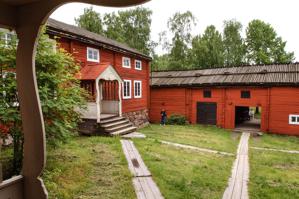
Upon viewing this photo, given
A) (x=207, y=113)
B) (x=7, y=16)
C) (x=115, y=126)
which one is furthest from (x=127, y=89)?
(x=7, y=16)

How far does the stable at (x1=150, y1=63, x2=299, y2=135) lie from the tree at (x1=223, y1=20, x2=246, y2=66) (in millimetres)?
16738

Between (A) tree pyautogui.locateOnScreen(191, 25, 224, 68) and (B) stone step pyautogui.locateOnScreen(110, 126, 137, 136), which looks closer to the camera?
(B) stone step pyautogui.locateOnScreen(110, 126, 137, 136)

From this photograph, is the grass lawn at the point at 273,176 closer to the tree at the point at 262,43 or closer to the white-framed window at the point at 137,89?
the white-framed window at the point at 137,89

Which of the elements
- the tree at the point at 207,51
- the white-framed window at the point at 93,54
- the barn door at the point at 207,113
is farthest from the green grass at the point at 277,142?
the tree at the point at 207,51

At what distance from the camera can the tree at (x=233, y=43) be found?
38.4 metres

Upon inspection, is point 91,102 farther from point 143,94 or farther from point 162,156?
point 143,94

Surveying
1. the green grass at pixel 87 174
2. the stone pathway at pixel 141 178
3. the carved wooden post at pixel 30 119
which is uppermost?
the carved wooden post at pixel 30 119

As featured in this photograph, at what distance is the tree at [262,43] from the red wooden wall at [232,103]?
22.4 m

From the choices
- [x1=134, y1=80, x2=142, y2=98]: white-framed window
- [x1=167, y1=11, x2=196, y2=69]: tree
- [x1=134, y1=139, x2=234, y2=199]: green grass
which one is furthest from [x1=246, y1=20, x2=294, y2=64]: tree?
[x1=134, y1=139, x2=234, y2=199]: green grass

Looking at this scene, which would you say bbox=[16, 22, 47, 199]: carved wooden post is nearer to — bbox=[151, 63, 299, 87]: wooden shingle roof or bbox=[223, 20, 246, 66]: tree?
bbox=[151, 63, 299, 87]: wooden shingle roof

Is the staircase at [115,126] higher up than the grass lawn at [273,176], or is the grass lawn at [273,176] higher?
the staircase at [115,126]

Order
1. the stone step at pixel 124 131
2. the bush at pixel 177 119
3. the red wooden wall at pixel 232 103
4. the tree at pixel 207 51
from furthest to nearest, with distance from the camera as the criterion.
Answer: the tree at pixel 207 51
the bush at pixel 177 119
the red wooden wall at pixel 232 103
the stone step at pixel 124 131

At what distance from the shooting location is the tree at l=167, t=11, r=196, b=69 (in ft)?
113

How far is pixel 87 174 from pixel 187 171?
315cm
